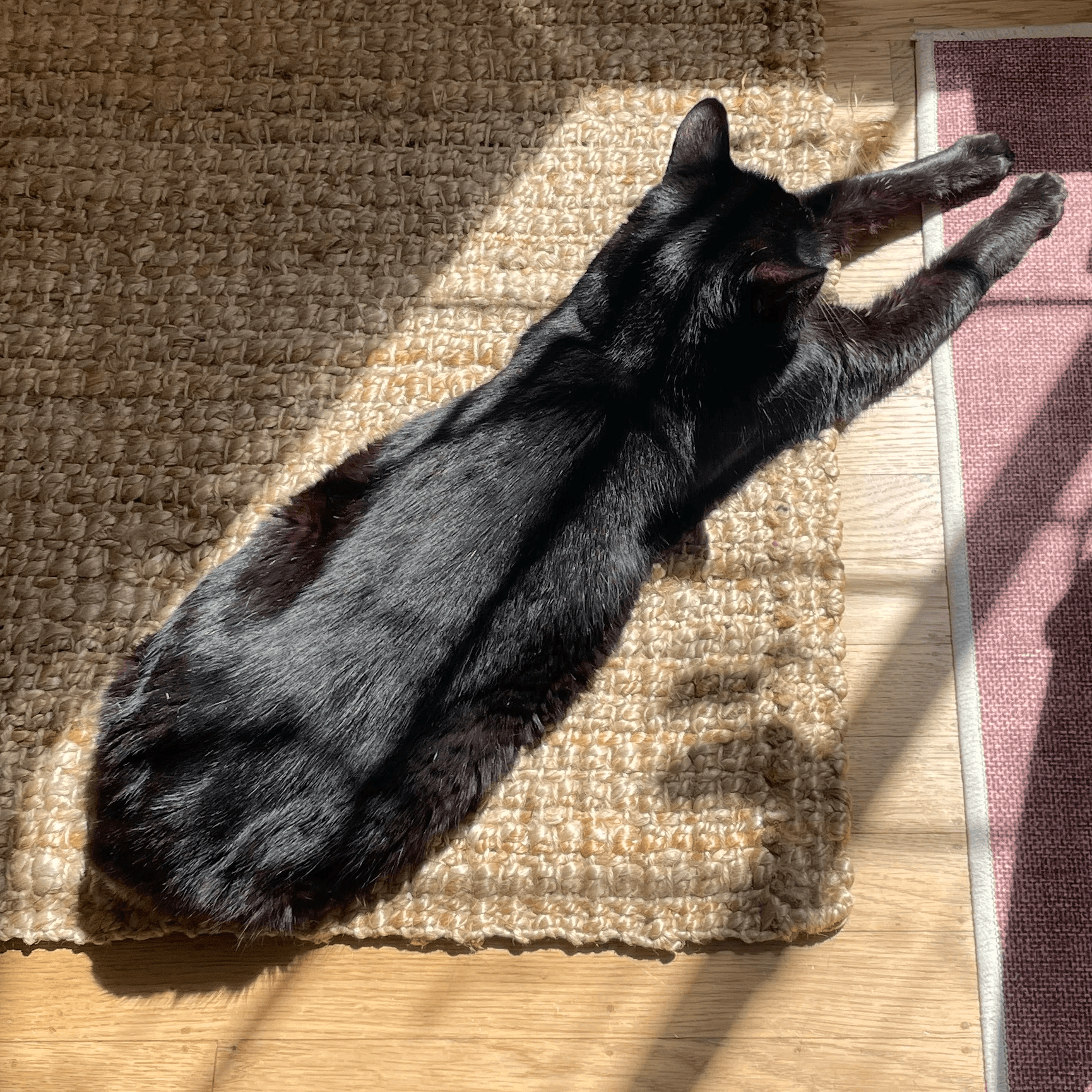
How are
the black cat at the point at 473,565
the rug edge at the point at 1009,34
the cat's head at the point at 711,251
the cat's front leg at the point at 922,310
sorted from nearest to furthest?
the black cat at the point at 473,565
the cat's head at the point at 711,251
the cat's front leg at the point at 922,310
the rug edge at the point at 1009,34

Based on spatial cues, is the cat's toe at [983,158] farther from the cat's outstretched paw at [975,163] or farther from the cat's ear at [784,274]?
the cat's ear at [784,274]

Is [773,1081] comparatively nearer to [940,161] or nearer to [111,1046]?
[111,1046]

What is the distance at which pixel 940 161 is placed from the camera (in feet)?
4.43

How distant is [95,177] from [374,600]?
908 millimetres

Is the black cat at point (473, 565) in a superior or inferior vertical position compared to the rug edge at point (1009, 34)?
inferior

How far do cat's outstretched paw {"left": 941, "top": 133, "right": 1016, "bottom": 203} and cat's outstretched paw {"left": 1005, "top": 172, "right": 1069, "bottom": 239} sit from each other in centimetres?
4

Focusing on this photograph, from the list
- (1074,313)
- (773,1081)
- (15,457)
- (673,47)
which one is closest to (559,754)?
(773,1081)

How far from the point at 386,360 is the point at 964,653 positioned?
93cm

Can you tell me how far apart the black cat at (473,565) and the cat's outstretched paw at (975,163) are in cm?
17

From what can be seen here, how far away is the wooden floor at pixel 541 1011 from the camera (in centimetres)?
113

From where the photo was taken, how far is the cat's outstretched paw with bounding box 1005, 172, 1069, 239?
1332 mm

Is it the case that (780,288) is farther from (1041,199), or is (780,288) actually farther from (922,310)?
(1041,199)

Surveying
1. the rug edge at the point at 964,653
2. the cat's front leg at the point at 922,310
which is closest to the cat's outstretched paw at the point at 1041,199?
the cat's front leg at the point at 922,310

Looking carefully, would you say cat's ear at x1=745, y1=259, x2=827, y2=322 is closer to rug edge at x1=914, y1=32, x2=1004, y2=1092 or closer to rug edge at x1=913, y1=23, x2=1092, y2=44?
rug edge at x1=914, y1=32, x2=1004, y2=1092
